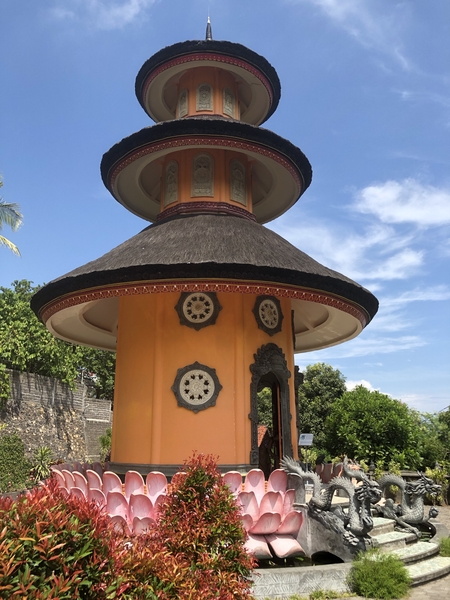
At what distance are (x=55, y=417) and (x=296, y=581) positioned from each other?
23649 millimetres

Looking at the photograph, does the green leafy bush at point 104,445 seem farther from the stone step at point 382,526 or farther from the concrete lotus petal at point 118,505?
the stone step at point 382,526

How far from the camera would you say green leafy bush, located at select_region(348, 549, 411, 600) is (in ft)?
19.8

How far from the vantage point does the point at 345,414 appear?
1947cm

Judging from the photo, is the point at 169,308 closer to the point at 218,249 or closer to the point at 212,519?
the point at 218,249

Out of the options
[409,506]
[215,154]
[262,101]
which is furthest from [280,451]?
[262,101]

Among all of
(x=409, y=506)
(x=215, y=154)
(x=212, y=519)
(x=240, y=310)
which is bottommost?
(x=409, y=506)

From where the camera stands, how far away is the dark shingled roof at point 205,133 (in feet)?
34.8

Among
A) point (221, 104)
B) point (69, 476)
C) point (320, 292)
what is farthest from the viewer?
point (221, 104)

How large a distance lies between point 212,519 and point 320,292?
5160 millimetres

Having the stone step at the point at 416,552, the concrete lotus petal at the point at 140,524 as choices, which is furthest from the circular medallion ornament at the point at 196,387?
the stone step at the point at 416,552

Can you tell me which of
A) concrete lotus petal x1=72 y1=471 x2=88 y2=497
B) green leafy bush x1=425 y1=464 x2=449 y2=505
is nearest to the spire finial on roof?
concrete lotus petal x1=72 y1=471 x2=88 y2=497

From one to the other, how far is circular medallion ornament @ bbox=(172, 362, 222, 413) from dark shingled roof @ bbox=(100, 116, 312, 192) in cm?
523

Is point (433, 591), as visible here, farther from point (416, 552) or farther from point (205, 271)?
point (205, 271)

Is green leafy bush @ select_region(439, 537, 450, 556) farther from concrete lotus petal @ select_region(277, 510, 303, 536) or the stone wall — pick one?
the stone wall
